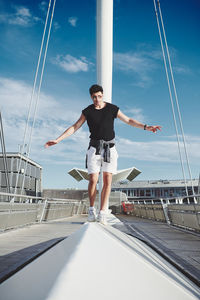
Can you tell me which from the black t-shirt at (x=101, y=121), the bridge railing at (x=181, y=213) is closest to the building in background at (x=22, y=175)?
the bridge railing at (x=181, y=213)

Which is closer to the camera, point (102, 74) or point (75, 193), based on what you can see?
point (102, 74)

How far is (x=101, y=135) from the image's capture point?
11.9ft

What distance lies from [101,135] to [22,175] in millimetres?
37024

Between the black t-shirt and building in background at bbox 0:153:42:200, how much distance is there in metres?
32.7

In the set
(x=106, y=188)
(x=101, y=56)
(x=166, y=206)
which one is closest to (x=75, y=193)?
(x=166, y=206)

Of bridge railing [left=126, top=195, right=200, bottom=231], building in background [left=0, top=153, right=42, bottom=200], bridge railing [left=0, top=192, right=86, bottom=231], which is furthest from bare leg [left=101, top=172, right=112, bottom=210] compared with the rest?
building in background [left=0, top=153, right=42, bottom=200]

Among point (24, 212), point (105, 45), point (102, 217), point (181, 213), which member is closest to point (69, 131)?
point (102, 217)

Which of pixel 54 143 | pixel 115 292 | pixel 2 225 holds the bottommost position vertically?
pixel 115 292

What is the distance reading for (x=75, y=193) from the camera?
4516 cm

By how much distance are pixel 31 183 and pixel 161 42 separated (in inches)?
1382

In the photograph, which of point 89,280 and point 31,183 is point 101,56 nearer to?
point 89,280

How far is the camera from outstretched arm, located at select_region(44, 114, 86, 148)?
3.35m

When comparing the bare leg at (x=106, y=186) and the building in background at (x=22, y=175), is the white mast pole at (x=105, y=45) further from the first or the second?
the building in background at (x=22, y=175)

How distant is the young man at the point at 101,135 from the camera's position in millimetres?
3596
